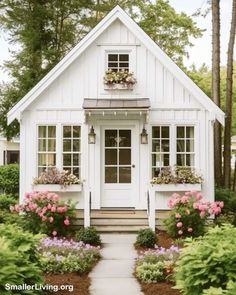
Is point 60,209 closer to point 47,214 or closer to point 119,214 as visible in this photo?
point 47,214

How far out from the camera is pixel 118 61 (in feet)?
45.3

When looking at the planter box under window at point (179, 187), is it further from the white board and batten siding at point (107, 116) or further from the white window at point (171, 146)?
the white window at point (171, 146)

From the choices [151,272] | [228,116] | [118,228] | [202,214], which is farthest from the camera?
[228,116]

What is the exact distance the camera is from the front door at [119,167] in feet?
45.0

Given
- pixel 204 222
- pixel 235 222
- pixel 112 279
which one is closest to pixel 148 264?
pixel 112 279

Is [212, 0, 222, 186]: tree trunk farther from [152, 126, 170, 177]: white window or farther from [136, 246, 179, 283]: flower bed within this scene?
[136, 246, 179, 283]: flower bed

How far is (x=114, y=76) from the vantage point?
1354cm

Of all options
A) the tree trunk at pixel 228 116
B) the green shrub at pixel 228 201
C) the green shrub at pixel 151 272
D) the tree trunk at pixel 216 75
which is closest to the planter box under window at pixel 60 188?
the green shrub at pixel 228 201

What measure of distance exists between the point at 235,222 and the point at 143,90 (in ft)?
13.8

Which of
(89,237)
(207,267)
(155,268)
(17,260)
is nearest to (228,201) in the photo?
(89,237)

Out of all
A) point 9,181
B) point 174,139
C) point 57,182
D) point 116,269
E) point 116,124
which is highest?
point 116,124

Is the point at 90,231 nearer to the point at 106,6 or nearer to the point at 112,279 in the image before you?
the point at 112,279

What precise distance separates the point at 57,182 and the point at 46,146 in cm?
119

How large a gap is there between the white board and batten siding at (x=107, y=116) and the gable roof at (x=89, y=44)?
0.54 ft
